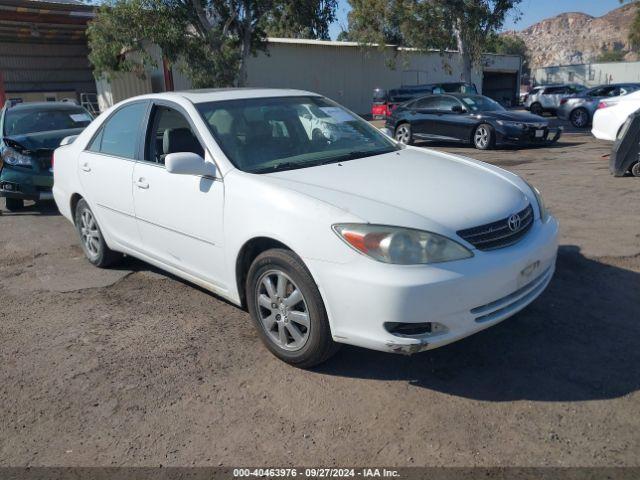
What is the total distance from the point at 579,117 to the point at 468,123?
27.7ft

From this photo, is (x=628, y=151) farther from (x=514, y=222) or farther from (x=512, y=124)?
(x=514, y=222)

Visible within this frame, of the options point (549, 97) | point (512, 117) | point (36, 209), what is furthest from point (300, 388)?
point (549, 97)

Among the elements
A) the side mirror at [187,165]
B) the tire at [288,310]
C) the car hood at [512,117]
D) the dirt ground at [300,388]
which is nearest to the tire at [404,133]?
the car hood at [512,117]

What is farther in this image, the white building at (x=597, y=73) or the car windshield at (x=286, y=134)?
the white building at (x=597, y=73)

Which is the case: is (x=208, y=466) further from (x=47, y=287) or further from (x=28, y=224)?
(x=28, y=224)

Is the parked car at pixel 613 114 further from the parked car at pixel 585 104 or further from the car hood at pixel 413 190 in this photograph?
the parked car at pixel 585 104

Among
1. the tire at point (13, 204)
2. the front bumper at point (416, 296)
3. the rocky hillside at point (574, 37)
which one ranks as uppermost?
the rocky hillside at point (574, 37)

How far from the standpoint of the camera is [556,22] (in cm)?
17900

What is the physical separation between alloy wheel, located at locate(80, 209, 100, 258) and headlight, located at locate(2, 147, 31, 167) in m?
3.25

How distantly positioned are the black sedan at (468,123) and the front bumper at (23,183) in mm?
7556

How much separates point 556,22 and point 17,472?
203380mm

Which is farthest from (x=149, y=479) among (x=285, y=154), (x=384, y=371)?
(x=285, y=154)

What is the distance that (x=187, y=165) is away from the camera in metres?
3.70

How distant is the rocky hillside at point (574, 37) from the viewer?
490 ft
